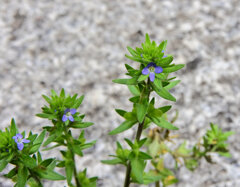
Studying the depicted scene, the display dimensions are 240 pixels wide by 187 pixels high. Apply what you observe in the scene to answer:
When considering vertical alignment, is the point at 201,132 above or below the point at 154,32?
below

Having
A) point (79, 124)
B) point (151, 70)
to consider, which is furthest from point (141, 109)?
point (79, 124)

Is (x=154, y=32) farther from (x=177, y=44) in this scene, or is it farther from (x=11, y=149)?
(x=11, y=149)

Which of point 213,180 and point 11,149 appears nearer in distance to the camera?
point 11,149

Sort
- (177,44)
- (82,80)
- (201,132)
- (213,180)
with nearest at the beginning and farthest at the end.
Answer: (213,180)
(201,132)
(82,80)
(177,44)

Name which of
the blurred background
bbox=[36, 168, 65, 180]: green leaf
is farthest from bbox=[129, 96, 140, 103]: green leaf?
the blurred background

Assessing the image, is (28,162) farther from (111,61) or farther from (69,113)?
(111,61)

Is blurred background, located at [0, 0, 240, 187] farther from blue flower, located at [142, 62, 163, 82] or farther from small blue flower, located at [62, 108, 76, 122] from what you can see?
blue flower, located at [142, 62, 163, 82]

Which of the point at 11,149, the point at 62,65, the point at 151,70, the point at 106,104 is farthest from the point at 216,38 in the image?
the point at 11,149

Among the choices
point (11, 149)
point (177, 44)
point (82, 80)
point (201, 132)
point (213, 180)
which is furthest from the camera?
point (177, 44)
